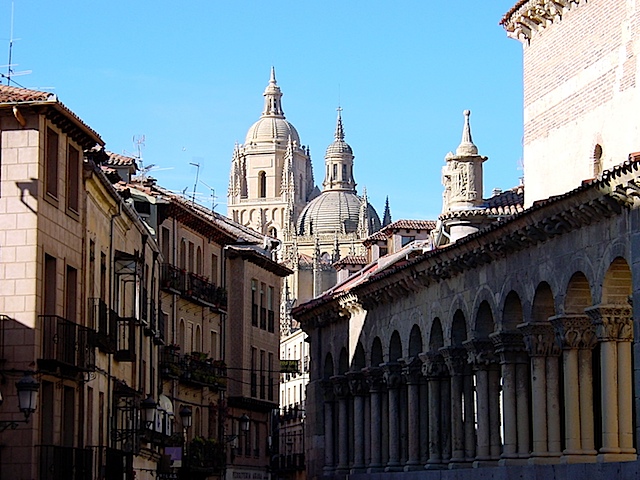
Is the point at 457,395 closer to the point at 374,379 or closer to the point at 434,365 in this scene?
the point at 434,365

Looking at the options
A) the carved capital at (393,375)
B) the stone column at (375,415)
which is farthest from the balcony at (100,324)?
the stone column at (375,415)

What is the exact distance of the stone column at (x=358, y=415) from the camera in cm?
6197

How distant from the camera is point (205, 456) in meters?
68.1

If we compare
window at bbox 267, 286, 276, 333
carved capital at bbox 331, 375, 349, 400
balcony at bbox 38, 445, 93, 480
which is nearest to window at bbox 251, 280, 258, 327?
window at bbox 267, 286, 276, 333

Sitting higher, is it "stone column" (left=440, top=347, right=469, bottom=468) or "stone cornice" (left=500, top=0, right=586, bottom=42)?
"stone cornice" (left=500, top=0, right=586, bottom=42)

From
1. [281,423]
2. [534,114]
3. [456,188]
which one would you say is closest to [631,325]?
[534,114]

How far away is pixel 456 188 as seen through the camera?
182 feet

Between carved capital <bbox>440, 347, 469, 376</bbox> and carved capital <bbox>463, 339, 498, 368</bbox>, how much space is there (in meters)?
2.04

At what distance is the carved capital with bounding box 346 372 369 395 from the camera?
203 ft

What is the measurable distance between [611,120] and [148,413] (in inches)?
581

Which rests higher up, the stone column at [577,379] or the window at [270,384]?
the window at [270,384]

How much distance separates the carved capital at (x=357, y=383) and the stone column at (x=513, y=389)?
1718 centimetres

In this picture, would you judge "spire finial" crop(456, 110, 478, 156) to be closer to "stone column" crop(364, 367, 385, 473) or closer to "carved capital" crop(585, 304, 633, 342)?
"stone column" crop(364, 367, 385, 473)

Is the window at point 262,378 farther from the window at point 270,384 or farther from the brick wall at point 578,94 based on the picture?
the brick wall at point 578,94
